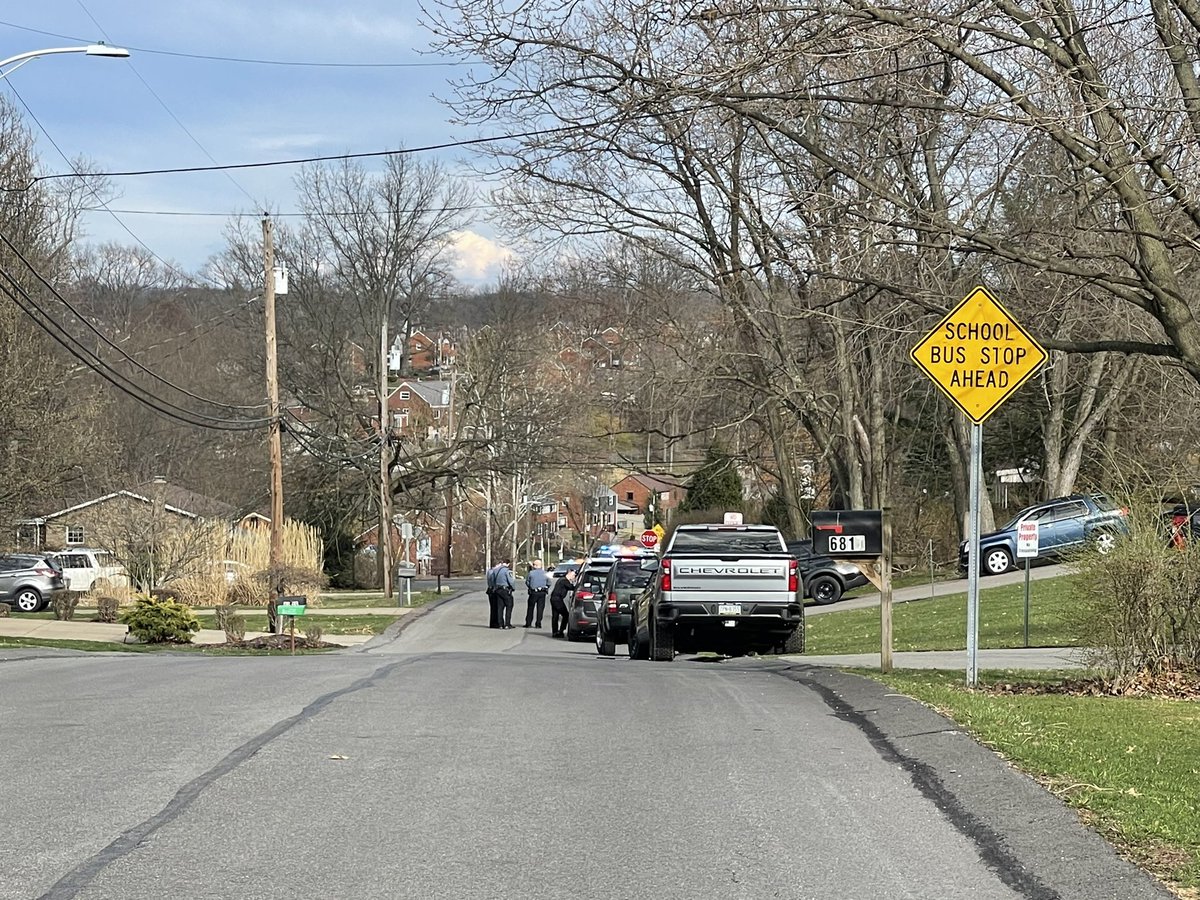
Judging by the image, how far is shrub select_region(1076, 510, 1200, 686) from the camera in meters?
13.9

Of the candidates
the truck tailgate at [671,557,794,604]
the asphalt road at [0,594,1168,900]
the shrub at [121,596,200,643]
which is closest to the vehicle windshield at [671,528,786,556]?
the truck tailgate at [671,557,794,604]

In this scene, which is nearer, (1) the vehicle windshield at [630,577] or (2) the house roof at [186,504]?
(1) the vehicle windshield at [630,577]

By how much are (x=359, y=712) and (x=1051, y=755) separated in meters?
5.35

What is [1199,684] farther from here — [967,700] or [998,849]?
[998,849]

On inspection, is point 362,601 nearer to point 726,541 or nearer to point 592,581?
point 592,581

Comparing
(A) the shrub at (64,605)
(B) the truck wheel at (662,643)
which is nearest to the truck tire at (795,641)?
(B) the truck wheel at (662,643)

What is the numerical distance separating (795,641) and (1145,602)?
8.14m

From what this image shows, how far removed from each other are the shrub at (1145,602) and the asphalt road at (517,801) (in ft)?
8.36

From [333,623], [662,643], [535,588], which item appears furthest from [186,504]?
[662,643]

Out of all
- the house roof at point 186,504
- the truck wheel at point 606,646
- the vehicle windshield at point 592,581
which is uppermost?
the house roof at point 186,504

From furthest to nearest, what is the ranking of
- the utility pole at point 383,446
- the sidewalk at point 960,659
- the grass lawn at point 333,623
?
the utility pole at point 383,446
the grass lawn at point 333,623
the sidewalk at point 960,659

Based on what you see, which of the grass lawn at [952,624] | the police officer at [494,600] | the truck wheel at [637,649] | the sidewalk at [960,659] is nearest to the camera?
the sidewalk at [960,659]

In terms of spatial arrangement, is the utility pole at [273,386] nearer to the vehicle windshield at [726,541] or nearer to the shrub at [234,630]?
the shrub at [234,630]

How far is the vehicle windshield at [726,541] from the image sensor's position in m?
20.7
